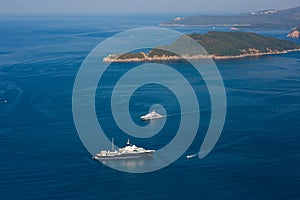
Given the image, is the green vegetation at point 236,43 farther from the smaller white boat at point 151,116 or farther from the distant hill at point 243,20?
the distant hill at point 243,20

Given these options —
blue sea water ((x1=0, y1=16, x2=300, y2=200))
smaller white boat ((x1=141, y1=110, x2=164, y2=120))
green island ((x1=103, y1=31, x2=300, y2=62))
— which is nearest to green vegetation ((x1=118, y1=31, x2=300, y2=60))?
green island ((x1=103, y1=31, x2=300, y2=62))

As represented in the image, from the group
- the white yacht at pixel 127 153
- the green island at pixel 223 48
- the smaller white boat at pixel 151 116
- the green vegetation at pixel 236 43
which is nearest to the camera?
the white yacht at pixel 127 153

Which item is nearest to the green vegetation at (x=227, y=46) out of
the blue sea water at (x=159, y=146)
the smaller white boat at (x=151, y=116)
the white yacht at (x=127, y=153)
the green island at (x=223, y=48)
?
the green island at (x=223, y=48)

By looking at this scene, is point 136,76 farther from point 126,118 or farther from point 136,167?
A: point 136,167

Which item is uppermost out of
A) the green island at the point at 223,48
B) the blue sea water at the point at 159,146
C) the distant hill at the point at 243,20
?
the distant hill at the point at 243,20

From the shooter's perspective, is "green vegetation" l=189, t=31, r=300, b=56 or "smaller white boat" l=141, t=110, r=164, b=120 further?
"green vegetation" l=189, t=31, r=300, b=56

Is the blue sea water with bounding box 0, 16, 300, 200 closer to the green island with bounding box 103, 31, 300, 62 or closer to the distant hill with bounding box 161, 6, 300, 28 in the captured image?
the green island with bounding box 103, 31, 300, 62

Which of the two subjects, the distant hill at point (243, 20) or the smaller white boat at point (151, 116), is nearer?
the smaller white boat at point (151, 116)

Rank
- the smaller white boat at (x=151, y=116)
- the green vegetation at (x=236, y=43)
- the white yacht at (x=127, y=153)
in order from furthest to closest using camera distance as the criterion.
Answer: the green vegetation at (x=236, y=43), the smaller white boat at (x=151, y=116), the white yacht at (x=127, y=153)

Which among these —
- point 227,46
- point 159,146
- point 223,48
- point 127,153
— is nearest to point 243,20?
point 227,46
